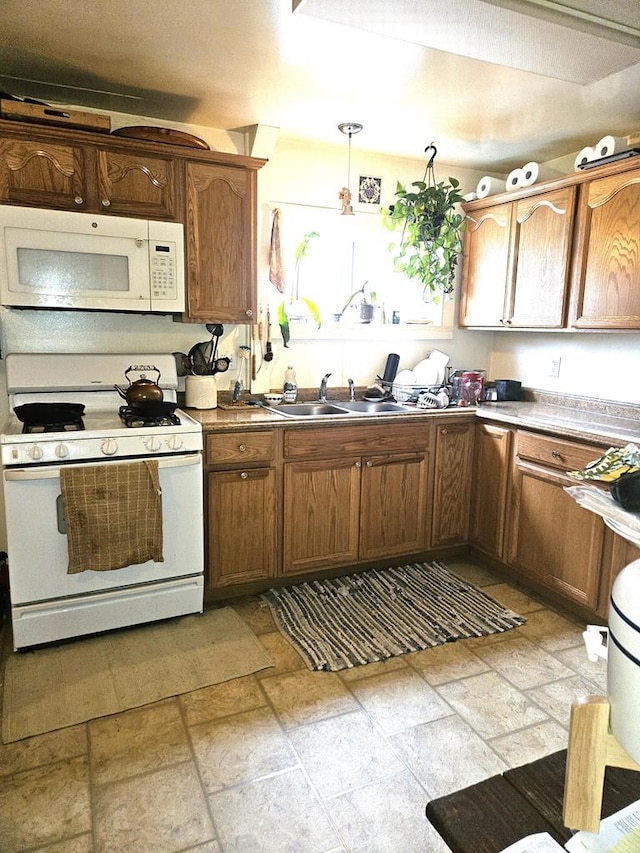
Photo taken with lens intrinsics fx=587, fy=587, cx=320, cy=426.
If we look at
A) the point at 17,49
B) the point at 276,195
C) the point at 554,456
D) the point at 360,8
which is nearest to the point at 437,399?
the point at 554,456

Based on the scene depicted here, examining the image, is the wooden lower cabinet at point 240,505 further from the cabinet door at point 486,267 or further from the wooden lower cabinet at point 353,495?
the cabinet door at point 486,267

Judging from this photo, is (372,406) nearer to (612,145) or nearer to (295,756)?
(612,145)

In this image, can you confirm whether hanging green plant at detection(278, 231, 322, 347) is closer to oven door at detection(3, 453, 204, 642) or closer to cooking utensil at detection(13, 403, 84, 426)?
oven door at detection(3, 453, 204, 642)

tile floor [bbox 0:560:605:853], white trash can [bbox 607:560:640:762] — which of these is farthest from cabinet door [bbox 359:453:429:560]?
white trash can [bbox 607:560:640:762]

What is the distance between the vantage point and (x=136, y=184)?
266 cm

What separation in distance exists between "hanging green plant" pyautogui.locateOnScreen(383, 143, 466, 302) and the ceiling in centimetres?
28

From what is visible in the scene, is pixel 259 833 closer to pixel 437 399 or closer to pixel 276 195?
pixel 437 399

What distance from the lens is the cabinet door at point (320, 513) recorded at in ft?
9.61

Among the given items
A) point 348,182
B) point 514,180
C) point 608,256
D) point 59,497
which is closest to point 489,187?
point 514,180

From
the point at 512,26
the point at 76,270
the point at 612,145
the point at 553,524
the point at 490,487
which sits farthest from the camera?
the point at 490,487

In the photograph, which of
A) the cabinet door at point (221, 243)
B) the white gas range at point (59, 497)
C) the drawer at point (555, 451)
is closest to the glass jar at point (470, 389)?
the drawer at point (555, 451)

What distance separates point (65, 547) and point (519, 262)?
9.00 feet

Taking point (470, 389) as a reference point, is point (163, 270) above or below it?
above

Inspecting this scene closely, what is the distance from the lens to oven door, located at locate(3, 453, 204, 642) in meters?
2.30
